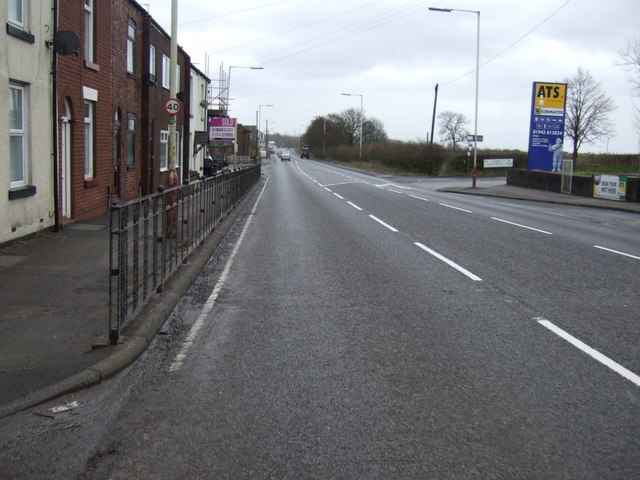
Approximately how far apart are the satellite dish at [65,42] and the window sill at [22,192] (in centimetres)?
263

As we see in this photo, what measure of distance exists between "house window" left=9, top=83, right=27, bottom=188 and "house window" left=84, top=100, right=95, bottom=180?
4.00 m

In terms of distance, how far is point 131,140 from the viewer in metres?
21.1

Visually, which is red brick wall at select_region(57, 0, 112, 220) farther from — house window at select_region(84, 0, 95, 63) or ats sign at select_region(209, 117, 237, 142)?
ats sign at select_region(209, 117, 237, 142)

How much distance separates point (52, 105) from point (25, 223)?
8.26 ft

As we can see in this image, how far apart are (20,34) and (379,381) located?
354 inches

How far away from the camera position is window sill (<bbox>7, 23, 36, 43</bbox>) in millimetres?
10641

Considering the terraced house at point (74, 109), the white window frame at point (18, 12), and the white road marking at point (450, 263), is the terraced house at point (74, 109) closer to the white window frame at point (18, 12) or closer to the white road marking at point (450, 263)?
the white window frame at point (18, 12)

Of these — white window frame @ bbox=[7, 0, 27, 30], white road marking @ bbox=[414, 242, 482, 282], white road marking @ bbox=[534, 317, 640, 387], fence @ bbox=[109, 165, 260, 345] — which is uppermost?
white window frame @ bbox=[7, 0, 27, 30]

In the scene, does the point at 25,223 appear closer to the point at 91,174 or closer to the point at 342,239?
the point at 91,174

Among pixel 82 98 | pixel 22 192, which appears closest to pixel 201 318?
pixel 22 192

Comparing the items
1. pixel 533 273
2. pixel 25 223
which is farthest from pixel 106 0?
pixel 533 273

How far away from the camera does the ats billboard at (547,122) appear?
3709 cm

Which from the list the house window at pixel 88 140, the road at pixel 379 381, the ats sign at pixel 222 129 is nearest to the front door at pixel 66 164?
the house window at pixel 88 140

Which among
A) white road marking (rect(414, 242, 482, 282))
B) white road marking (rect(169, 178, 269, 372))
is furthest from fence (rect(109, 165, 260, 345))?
white road marking (rect(414, 242, 482, 282))
